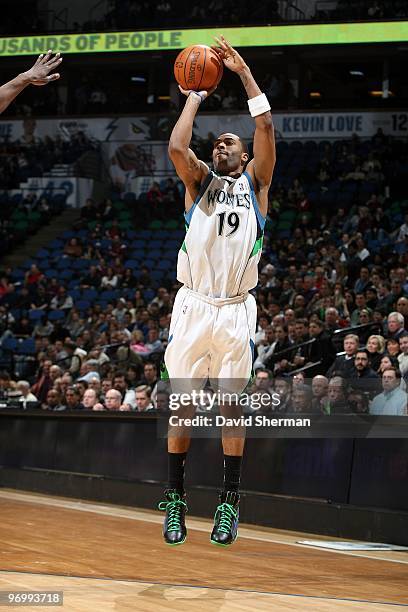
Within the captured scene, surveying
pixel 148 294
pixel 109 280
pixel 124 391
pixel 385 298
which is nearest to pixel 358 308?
pixel 385 298

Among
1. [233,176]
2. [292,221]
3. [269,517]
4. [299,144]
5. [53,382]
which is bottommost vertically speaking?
[269,517]

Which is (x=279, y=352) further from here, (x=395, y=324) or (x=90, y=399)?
(x=90, y=399)

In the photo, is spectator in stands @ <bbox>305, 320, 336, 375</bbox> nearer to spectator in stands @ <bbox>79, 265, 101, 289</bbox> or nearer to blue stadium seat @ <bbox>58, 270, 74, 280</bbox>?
spectator in stands @ <bbox>79, 265, 101, 289</bbox>

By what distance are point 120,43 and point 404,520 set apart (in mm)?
14566

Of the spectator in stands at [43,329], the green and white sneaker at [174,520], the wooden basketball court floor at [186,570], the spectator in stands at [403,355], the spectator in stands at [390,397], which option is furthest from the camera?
the spectator in stands at [43,329]

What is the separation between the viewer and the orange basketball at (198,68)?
19.8 ft

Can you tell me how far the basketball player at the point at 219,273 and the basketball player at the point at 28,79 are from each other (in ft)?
2.71

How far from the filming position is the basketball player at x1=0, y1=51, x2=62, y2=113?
18.6 feet

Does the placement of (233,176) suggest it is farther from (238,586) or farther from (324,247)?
(324,247)

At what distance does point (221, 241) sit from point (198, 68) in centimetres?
105

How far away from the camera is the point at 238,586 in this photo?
19.5 ft

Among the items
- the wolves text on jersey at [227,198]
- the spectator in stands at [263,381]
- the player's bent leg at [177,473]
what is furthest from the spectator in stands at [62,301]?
the wolves text on jersey at [227,198]

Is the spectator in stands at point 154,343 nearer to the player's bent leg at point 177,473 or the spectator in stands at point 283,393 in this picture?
the spectator in stands at point 283,393

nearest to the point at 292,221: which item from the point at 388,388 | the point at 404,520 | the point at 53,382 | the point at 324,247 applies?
the point at 324,247
